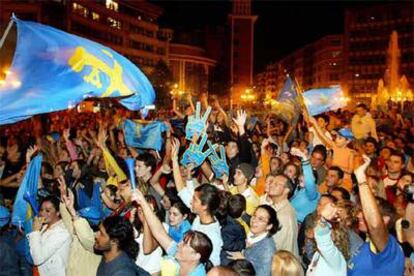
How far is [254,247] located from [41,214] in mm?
2283

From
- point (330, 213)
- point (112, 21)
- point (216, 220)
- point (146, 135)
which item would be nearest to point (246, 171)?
point (216, 220)

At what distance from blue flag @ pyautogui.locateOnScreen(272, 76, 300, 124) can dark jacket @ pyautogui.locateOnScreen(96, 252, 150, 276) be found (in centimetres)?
781

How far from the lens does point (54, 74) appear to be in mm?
6270

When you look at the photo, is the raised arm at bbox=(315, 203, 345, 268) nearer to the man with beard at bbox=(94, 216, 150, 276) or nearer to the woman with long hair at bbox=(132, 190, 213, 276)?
the woman with long hair at bbox=(132, 190, 213, 276)

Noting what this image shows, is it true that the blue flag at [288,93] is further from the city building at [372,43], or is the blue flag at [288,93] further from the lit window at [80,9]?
the city building at [372,43]

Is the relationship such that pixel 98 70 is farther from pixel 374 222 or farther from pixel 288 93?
pixel 288 93

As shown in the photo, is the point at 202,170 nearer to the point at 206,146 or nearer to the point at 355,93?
the point at 206,146

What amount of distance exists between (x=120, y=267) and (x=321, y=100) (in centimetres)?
999

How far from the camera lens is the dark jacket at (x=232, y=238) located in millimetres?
5684

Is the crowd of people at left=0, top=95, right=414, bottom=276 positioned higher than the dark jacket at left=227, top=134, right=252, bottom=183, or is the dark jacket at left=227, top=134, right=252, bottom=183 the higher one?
the dark jacket at left=227, top=134, right=252, bottom=183

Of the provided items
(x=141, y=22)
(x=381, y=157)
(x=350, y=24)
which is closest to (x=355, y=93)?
(x=350, y=24)

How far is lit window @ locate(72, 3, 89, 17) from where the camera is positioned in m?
78.8

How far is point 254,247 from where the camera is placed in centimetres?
543

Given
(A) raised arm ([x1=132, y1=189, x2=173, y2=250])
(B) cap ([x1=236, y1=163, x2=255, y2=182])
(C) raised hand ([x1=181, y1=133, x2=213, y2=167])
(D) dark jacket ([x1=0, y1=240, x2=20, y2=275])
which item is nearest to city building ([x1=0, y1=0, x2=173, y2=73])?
(C) raised hand ([x1=181, y1=133, x2=213, y2=167])
